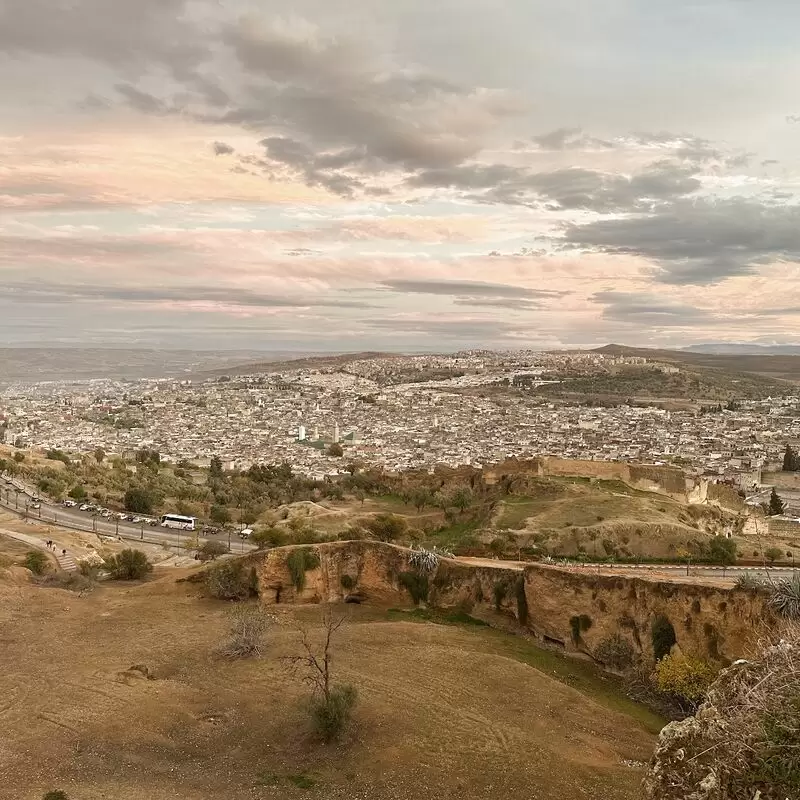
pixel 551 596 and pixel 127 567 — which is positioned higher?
pixel 551 596

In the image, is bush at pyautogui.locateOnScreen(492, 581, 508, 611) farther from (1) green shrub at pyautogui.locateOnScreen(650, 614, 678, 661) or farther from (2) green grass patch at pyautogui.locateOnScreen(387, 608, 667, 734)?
(1) green shrub at pyautogui.locateOnScreen(650, 614, 678, 661)

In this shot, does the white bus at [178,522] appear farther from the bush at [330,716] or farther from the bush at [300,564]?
the bush at [330,716]

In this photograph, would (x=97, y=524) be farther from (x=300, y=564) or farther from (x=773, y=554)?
(x=773, y=554)

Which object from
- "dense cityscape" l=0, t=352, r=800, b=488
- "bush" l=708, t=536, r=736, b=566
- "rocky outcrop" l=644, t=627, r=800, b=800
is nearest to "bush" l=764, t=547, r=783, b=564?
"bush" l=708, t=536, r=736, b=566

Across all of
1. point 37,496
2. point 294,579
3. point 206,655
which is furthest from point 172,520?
point 206,655

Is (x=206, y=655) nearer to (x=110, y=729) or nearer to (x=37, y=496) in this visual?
(x=110, y=729)

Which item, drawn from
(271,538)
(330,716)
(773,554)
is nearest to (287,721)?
(330,716)

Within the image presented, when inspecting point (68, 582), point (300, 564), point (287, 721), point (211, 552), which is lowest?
point (211, 552)
